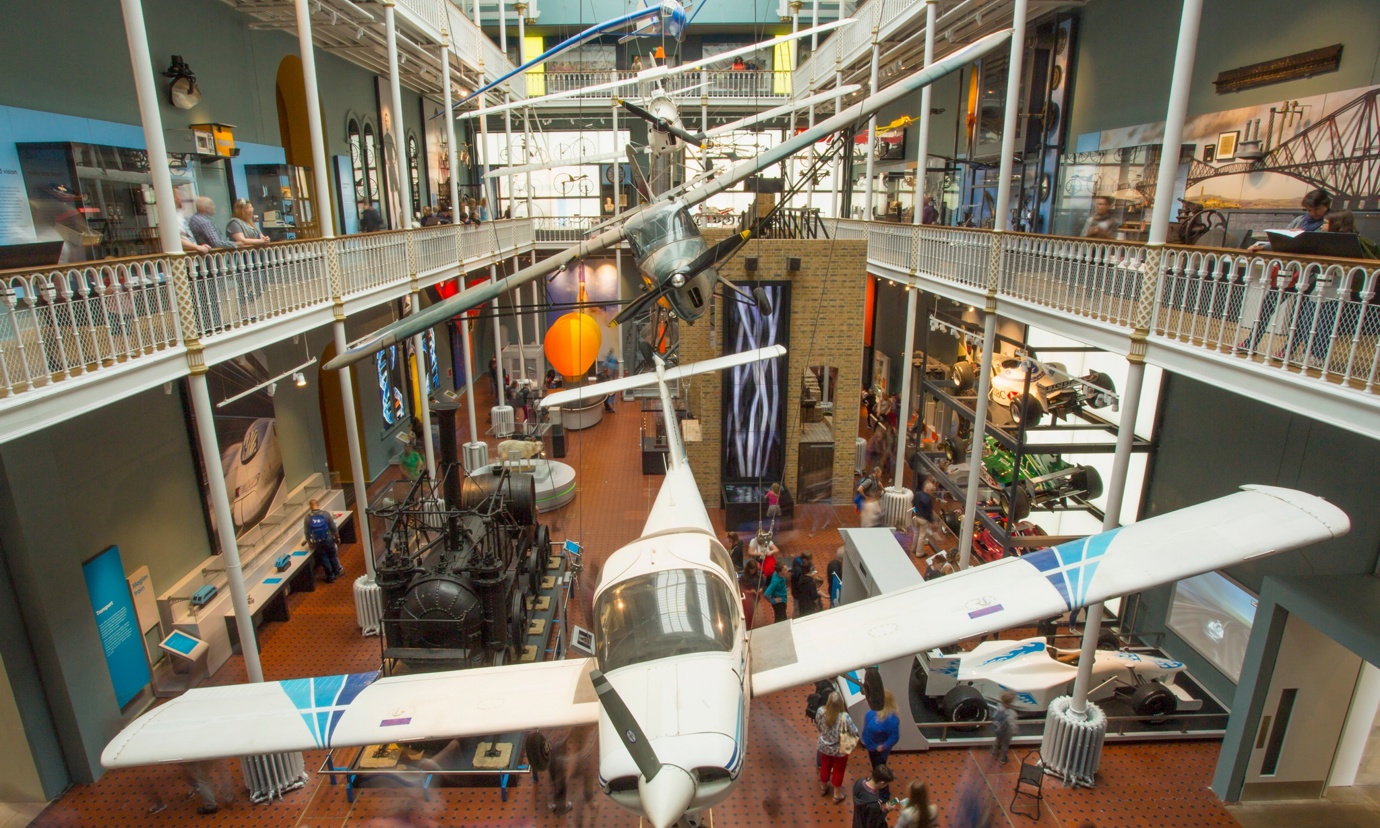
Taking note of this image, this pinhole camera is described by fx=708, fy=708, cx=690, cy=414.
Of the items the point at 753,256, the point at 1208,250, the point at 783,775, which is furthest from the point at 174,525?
the point at 1208,250

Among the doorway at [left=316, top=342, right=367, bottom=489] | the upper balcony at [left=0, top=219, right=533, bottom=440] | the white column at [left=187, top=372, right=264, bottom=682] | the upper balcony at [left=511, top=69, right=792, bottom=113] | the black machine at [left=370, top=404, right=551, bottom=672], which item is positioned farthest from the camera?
the upper balcony at [left=511, top=69, right=792, bottom=113]

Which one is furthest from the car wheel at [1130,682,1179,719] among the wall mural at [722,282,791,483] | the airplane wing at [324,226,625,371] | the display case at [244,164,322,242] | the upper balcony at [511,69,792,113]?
the upper balcony at [511,69,792,113]

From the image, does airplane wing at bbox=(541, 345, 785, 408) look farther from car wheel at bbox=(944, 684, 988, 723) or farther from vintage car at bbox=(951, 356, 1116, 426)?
car wheel at bbox=(944, 684, 988, 723)

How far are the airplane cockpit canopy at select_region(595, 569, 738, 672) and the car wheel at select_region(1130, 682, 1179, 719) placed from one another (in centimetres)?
619

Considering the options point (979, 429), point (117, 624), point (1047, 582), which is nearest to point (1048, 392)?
point (979, 429)

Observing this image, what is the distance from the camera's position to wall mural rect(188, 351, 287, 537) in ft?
39.5

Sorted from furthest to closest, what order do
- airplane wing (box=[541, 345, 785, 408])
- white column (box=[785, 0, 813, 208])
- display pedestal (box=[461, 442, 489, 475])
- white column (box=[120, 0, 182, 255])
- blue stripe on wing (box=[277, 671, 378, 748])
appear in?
white column (box=[785, 0, 813, 208]) → display pedestal (box=[461, 442, 489, 475]) → airplane wing (box=[541, 345, 785, 408]) → white column (box=[120, 0, 182, 255]) → blue stripe on wing (box=[277, 671, 378, 748])

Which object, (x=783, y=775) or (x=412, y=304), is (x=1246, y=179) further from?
(x=412, y=304)

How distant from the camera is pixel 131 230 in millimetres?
10367

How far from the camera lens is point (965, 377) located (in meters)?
14.6

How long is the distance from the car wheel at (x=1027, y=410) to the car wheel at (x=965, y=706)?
166 inches

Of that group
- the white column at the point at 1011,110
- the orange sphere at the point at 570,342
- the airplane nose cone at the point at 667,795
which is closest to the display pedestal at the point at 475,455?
the orange sphere at the point at 570,342

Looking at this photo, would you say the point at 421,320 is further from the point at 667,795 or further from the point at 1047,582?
the point at 1047,582

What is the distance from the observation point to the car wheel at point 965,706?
29.8ft
